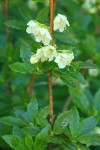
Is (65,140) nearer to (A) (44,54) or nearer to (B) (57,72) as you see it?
(B) (57,72)

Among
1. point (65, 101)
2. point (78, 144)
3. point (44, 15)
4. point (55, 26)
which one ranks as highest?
point (44, 15)

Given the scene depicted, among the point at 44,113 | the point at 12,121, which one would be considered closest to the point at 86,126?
the point at 44,113

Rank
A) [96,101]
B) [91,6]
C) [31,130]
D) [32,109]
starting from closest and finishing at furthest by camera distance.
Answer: [31,130], [32,109], [96,101], [91,6]

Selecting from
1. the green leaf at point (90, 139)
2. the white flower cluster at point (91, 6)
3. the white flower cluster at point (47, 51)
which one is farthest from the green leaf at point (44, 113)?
the white flower cluster at point (91, 6)

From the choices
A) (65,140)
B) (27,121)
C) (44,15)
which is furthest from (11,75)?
(65,140)

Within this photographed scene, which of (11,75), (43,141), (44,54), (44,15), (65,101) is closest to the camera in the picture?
(44,54)

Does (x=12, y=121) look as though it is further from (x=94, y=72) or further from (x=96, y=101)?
(x=94, y=72)
